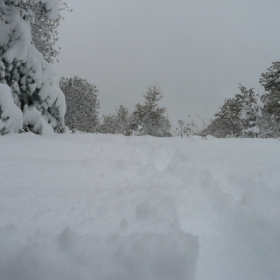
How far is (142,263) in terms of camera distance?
27.1 inches

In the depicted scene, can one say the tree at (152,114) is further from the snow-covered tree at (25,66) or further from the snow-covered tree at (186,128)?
the snow-covered tree at (186,128)

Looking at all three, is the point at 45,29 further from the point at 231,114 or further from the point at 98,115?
the point at 231,114

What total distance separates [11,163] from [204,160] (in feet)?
5.82

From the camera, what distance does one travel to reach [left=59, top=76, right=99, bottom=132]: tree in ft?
53.0

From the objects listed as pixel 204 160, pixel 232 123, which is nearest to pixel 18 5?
pixel 204 160

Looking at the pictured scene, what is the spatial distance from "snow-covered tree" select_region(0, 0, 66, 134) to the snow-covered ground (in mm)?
3923

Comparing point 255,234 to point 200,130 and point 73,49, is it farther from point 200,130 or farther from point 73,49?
point 73,49

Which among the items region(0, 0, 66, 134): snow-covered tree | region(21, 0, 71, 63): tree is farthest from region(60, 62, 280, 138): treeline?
region(0, 0, 66, 134): snow-covered tree

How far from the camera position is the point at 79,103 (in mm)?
16484

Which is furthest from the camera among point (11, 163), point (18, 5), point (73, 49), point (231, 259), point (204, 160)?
point (73, 49)

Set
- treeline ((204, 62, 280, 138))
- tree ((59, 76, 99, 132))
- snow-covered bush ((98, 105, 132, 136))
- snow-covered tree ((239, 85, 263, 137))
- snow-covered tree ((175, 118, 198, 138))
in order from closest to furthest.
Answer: snow-covered tree ((175, 118, 198, 138)) < snow-covered bush ((98, 105, 132, 136)) < tree ((59, 76, 99, 132)) < treeline ((204, 62, 280, 138)) < snow-covered tree ((239, 85, 263, 137))

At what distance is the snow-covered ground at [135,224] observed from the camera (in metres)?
0.68

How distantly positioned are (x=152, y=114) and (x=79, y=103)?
8.45 meters

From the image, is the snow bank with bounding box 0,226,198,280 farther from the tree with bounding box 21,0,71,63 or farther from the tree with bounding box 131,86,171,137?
the tree with bounding box 131,86,171,137
